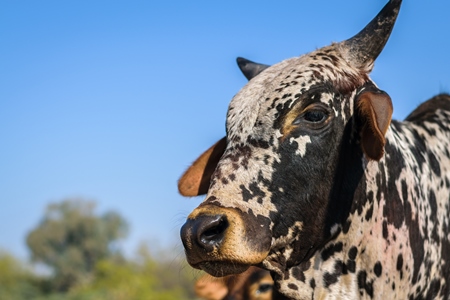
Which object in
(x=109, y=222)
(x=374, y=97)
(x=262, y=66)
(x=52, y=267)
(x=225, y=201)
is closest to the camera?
(x=225, y=201)

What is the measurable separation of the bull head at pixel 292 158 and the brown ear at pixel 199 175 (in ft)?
2.29

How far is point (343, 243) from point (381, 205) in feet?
1.10

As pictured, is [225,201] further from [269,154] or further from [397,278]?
[397,278]

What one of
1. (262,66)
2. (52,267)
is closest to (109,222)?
(52,267)

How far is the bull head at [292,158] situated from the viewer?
4.37 m

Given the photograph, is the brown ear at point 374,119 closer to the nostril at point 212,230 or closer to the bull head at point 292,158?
the bull head at point 292,158

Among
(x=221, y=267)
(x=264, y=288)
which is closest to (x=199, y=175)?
(x=221, y=267)

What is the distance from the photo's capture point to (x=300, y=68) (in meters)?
5.00

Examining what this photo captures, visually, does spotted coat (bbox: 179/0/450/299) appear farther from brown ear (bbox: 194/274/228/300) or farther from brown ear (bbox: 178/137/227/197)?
brown ear (bbox: 194/274/228/300)

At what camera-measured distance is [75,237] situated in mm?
62156

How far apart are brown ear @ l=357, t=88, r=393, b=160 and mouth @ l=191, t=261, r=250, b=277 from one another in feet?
3.34

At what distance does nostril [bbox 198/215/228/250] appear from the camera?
4.27 metres

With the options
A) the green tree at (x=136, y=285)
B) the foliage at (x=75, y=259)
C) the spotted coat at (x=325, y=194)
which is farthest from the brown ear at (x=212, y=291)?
the foliage at (x=75, y=259)

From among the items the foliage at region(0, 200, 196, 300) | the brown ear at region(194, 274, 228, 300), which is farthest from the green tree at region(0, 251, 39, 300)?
the brown ear at region(194, 274, 228, 300)
